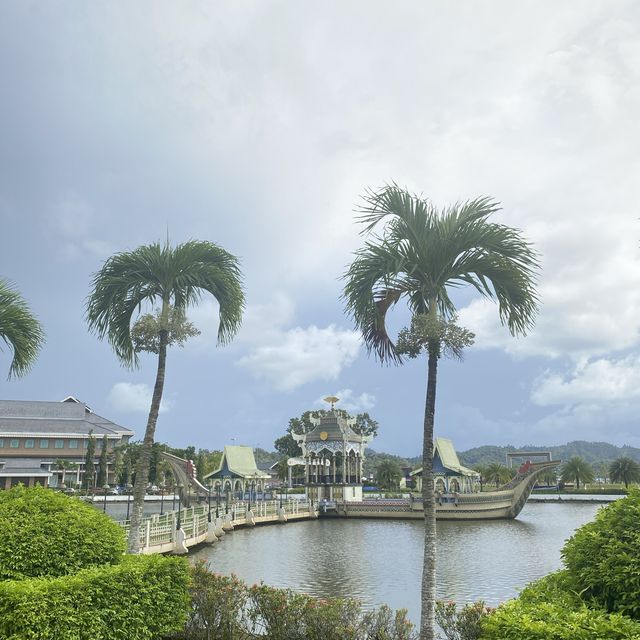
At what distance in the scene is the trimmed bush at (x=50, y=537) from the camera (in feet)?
24.2

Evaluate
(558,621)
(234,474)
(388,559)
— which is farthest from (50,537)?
(234,474)

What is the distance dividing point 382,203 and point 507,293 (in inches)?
104

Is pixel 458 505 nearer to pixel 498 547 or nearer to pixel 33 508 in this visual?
pixel 498 547

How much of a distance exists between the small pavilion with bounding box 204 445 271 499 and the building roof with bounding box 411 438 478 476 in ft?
56.7

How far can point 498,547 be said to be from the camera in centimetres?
2936

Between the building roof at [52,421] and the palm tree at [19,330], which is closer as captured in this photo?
the palm tree at [19,330]

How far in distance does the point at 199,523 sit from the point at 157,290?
19667mm

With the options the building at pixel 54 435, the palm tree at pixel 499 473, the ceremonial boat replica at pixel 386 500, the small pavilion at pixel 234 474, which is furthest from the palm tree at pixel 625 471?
the building at pixel 54 435

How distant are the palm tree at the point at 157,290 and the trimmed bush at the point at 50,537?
6935mm

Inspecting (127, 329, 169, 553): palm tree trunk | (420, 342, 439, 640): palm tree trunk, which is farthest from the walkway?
(420, 342, 439, 640): palm tree trunk

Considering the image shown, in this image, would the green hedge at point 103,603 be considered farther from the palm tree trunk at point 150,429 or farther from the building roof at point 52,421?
the building roof at point 52,421

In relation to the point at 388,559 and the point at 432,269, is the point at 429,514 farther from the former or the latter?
the point at 388,559

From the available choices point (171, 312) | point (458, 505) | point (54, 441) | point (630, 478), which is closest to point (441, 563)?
point (171, 312)

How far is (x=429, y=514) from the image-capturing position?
9.34 m
